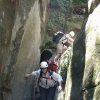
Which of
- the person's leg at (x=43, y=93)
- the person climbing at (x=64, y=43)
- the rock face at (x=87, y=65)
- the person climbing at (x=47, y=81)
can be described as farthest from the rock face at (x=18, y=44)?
the rock face at (x=87, y=65)

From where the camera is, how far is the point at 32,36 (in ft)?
43.2

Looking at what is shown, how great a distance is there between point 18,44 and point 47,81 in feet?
5.21

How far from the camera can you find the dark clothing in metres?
12.1

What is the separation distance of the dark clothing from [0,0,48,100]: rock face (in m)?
0.80

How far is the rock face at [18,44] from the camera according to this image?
10.4m

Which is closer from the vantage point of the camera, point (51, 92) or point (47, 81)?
point (47, 81)

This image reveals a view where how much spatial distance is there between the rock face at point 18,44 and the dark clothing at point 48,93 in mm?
803

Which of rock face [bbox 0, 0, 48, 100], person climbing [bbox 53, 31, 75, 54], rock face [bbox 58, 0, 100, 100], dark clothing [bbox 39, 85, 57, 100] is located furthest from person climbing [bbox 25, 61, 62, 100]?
person climbing [bbox 53, 31, 75, 54]

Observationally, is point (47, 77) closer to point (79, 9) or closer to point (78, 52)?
point (78, 52)

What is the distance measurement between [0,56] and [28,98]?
3.71 m

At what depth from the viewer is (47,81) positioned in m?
11.7

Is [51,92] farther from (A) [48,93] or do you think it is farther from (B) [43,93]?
(B) [43,93]

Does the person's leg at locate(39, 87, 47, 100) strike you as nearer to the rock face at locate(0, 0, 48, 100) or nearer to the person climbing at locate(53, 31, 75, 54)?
the rock face at locate(0, 0, 48, 100)

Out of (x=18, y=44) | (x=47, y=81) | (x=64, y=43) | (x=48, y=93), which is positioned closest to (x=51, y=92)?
(x=48, y=93)
